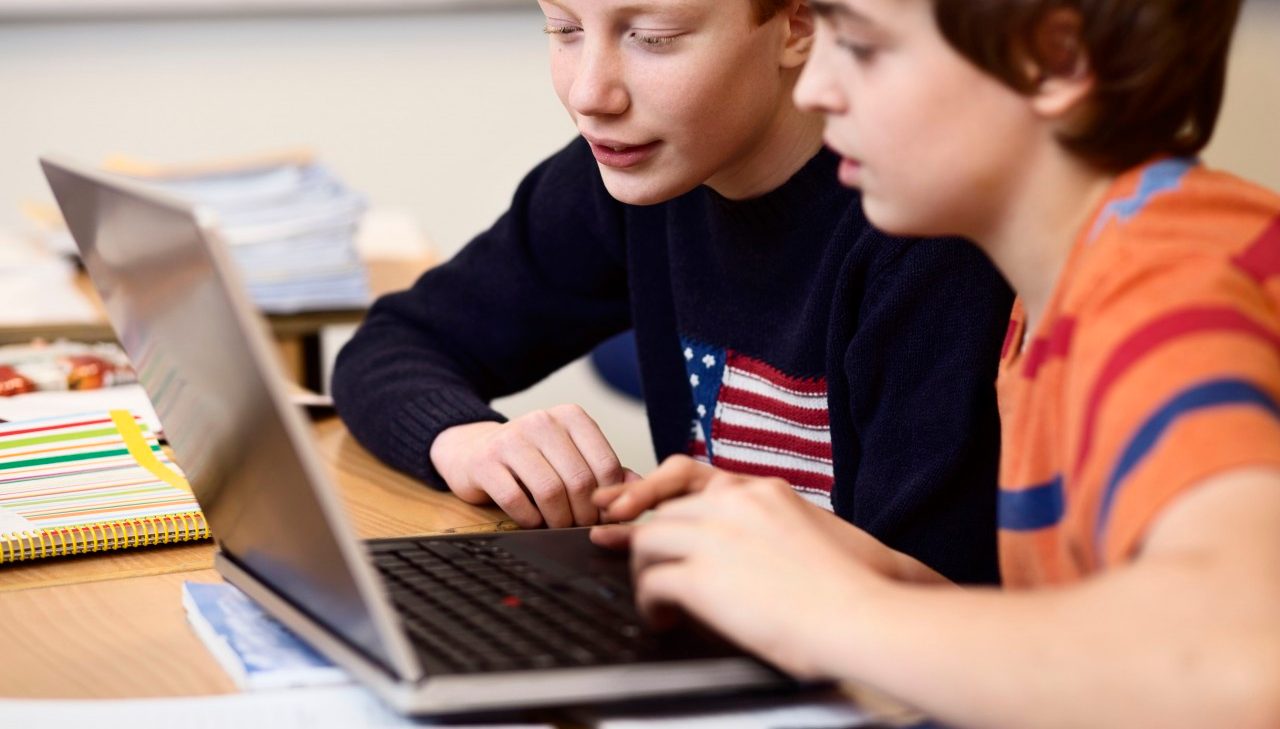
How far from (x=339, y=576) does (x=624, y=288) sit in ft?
2.67

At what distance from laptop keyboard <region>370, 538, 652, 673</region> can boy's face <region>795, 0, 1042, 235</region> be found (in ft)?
0.79

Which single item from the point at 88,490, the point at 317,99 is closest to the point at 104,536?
the point at 88,490

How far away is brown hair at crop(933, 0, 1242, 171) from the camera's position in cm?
63

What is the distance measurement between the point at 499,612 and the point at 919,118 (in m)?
0.30

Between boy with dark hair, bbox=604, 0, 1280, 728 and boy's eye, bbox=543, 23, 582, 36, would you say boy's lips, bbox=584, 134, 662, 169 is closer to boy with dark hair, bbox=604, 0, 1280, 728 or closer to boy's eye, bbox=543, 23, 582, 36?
boy's eye, bbox=543, 23, 582, 36

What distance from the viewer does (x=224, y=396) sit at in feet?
2.15

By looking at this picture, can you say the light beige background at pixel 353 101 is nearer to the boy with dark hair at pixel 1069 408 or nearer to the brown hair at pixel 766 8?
the brown hair at pixel 766 8

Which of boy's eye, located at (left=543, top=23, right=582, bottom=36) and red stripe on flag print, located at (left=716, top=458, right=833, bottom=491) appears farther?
red stripe on flag print, located at (left=716, top=458, right=833, bottom=491)

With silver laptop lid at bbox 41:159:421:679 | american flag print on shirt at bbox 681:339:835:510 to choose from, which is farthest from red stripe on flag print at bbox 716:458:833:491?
silver laptop lid at bbox 41:159:421:679

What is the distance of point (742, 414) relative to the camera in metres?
1.19

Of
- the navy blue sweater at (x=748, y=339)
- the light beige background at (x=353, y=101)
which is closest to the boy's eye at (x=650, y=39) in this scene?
the navy blue sweater at (x=748, y=339)

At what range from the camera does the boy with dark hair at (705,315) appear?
0.92 m

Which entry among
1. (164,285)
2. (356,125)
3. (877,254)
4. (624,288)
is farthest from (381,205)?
(164,285)

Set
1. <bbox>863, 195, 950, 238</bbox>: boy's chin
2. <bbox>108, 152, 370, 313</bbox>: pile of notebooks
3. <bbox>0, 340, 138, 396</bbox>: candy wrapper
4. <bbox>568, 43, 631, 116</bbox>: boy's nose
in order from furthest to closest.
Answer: <bbox>108, 152, 370, 313</bbox>: pile of notebooks, <bbox>0, 340, 138, 396</bbox>: candy wrapper, <bbox>568, 43, 631, 116</bbox>: boy's nose, <bbox>863, 195, 950, 238</bbox>: boy's chin
